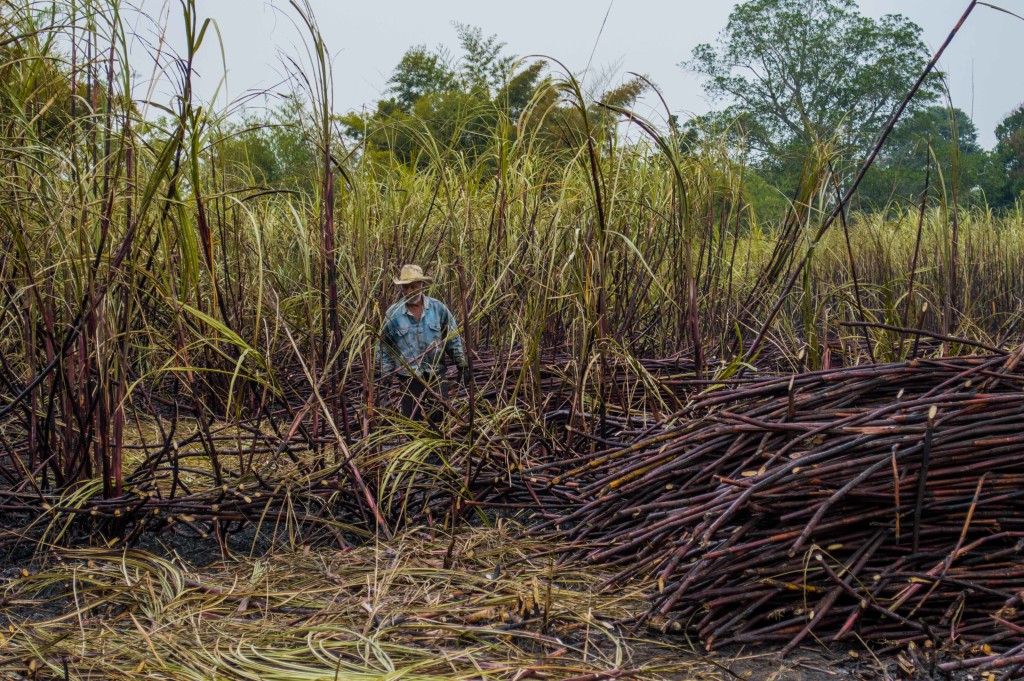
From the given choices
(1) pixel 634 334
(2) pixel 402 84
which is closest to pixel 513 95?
(2) pixel 402 84

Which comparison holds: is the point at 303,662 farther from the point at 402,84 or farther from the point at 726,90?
the point at 726,90

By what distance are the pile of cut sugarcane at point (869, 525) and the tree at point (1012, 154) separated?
78.1ft

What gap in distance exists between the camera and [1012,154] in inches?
978

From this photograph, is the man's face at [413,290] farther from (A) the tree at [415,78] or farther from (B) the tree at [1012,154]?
(B) the tree at [1012,154]

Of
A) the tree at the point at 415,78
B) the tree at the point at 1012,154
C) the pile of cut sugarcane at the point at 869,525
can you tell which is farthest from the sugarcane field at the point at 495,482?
the tree at the point at 1012,154

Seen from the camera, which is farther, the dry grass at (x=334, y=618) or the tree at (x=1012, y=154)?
the tree at (x=1012, y=154)

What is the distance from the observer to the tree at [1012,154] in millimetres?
23734

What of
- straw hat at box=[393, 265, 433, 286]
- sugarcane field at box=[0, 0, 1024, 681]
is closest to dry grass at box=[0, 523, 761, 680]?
sugarcane field at box=[0, 0, 1024, 681]

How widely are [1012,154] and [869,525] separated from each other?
2659 cm

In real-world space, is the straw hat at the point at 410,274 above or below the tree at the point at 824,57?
below

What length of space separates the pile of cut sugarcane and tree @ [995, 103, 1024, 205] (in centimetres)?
2381

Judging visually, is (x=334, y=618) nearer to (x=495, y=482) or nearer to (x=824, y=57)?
(x=495, y=482)

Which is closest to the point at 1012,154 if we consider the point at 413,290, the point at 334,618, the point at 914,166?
the point at 914,166

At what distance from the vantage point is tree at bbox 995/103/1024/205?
23734mm
